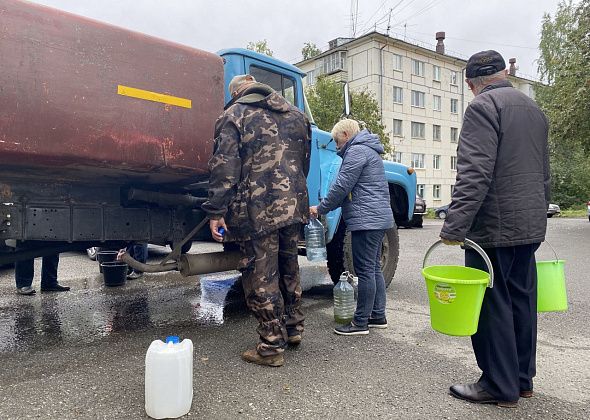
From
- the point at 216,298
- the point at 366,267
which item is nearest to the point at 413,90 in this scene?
the point at 216,298

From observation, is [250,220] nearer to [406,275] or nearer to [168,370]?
[168,370]

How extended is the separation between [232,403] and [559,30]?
3655 cm

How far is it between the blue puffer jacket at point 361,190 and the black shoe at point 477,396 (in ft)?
4.59

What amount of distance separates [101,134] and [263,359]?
1833 mm

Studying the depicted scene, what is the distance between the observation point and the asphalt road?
8.70 ft

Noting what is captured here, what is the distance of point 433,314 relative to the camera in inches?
107

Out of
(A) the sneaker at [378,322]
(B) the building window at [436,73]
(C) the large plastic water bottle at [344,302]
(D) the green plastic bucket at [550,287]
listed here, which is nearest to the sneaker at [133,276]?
(C) the large plastic water bottle at [344,302]

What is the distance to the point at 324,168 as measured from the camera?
5.10 meters

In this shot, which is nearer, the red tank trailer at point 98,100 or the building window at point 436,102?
the red tank trailer at point 98,100

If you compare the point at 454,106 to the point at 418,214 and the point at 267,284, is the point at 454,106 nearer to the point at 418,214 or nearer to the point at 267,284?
the point at 418,214

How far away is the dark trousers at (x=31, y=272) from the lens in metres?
5.54

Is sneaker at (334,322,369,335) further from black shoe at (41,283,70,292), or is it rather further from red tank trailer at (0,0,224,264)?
black shoe at (41,283,70,292)

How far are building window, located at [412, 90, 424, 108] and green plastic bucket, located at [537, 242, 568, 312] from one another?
34.3m

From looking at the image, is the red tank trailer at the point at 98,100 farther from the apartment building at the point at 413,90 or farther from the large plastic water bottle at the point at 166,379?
the apartment building at the point at 413,90
